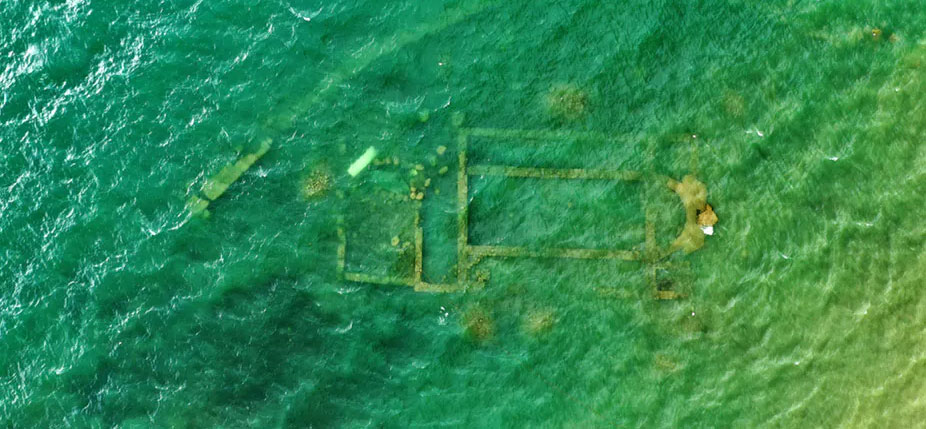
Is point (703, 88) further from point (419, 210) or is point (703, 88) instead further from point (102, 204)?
point (102, 204)

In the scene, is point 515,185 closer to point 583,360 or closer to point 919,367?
point 583,360

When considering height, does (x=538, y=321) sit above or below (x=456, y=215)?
below

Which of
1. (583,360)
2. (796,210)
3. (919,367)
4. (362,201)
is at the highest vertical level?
(362,201)

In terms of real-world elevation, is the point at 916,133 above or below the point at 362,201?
below

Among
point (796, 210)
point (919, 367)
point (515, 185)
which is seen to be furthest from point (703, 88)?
point (919, 367)

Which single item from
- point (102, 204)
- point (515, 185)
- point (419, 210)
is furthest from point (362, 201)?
point (102, 204)

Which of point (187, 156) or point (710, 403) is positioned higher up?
point (187, 156)
